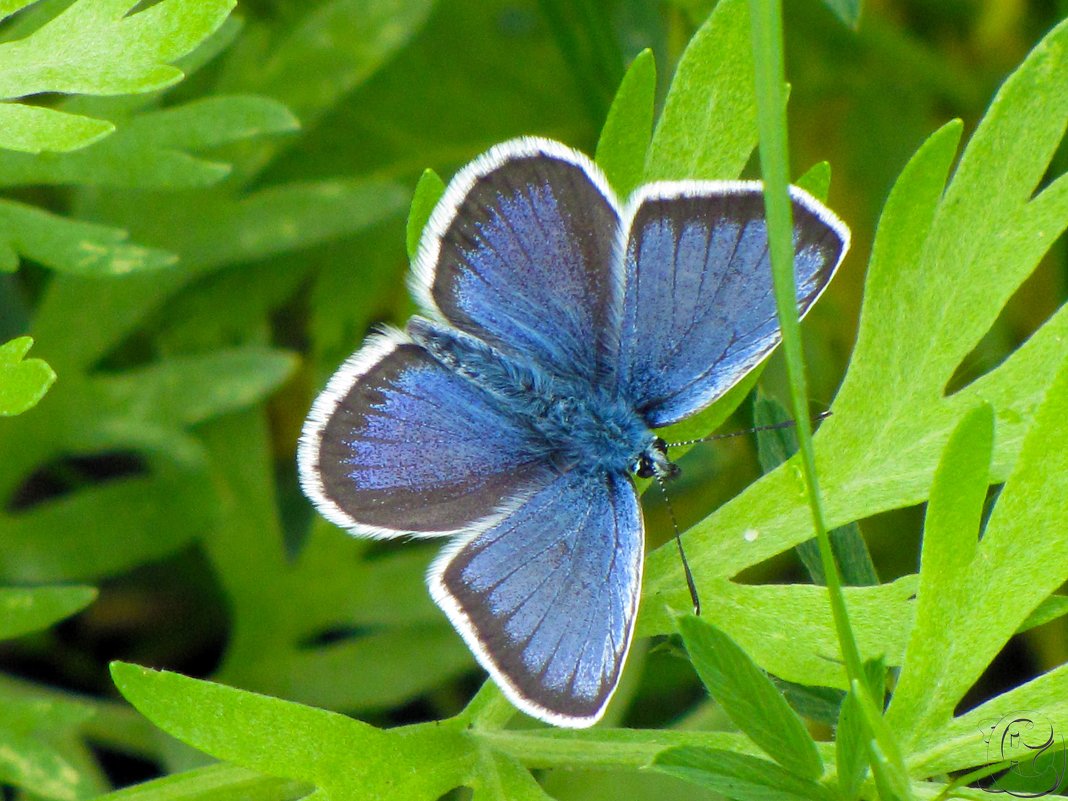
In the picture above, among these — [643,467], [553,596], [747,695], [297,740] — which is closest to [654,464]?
[643,467]

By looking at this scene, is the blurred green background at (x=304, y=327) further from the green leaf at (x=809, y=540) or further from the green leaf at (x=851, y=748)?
the green leaf at (x=851, y=748)

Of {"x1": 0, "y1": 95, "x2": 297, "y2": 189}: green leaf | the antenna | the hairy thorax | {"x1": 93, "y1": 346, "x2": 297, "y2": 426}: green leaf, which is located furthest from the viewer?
{"x1": 93, "y1": 346, "x2": 297, "y2": 426}: green leaf

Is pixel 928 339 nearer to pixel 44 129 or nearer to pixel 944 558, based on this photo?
pixel 944 558

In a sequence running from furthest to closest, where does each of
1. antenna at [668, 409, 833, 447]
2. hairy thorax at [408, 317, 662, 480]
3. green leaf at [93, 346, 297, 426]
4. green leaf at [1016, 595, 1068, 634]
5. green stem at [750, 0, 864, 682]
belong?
1. green leaf at [93, 346, 297, 426]
2. hairy thorax at [408, 317, 662, 480]
3. antenna at [668, 409, 833, 447]
4. green leaf at [1016, 595, 1068, 634]
5. green stem at [750, 0, 864, 682]

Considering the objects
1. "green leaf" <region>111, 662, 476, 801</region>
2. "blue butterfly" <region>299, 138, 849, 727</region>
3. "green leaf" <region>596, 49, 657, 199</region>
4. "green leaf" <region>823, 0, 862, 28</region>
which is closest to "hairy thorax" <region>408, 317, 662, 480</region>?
"blue butterfly" <region>299, 138, 849, 727</region>

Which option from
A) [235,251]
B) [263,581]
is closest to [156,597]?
[263,581]

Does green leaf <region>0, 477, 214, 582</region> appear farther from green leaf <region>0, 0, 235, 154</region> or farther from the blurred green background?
green leaf <region>0, 0, 235, 154</region>
